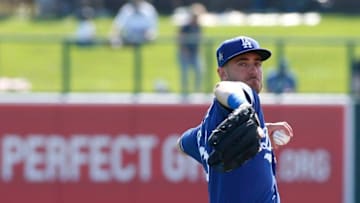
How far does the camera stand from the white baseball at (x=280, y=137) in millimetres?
7172

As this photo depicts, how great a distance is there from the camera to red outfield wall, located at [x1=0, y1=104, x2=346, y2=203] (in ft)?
48.1

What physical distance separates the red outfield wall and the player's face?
7883mm

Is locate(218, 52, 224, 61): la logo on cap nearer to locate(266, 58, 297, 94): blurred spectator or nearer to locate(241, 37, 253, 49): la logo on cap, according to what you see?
locate(241, 37, 253, 49): la logo on cap

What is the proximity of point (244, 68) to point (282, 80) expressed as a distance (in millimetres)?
8212

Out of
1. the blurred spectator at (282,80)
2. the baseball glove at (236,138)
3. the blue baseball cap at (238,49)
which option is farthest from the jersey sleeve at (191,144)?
the blurred spectator at (282,80)

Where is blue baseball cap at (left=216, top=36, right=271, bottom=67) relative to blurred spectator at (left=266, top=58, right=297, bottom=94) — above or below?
above

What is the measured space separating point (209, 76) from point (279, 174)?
1.38 m

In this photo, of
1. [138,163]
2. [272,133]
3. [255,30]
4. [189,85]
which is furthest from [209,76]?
[255,30]

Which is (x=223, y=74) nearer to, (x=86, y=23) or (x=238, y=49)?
(x=238, y=49)

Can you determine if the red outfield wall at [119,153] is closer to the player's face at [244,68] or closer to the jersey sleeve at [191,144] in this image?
the jersey sleeve at [191,144]

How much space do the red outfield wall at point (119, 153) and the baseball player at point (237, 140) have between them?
764 cm

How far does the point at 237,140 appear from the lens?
6020mm

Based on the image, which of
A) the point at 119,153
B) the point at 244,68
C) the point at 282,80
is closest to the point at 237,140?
the point at 244,68

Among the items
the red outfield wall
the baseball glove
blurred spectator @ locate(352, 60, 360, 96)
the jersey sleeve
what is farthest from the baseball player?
blurred spectator @ locate(352, 60, 360, 96)
